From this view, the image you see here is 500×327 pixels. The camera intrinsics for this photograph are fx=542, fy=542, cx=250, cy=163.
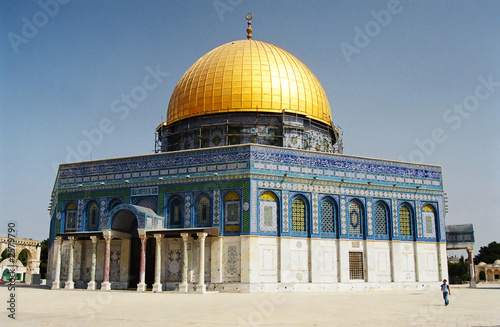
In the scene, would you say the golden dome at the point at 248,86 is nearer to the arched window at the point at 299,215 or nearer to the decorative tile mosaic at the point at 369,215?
the arched window at the point at 299,215

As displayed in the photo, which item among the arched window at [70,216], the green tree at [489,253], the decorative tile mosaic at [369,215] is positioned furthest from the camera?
the green tree at [489,253]

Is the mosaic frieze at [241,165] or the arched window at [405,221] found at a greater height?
the mosaic frieze at [241,165]

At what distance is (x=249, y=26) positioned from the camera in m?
33.8

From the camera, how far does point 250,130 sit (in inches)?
1112

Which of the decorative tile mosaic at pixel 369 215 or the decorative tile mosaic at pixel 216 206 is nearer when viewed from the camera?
the decorative tile mosaic at pixel 216 206

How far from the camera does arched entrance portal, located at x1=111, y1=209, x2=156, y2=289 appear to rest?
25.5 m

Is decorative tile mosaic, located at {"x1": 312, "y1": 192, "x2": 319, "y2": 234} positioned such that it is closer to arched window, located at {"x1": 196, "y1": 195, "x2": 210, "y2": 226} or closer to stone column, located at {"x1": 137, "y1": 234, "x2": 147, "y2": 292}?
arched window, located at {"x1": 196, "y1": 195, "x2": 210, "y2": 226}

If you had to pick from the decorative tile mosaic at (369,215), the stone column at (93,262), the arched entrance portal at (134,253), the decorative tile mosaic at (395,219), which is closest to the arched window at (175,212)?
the arched entrance portal at (134,253)

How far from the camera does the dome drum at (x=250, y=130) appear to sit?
2817 cm

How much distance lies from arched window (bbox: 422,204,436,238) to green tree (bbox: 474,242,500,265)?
4473cm

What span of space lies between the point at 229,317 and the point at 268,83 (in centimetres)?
1790

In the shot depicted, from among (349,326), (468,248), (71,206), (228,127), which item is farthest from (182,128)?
(349,326)

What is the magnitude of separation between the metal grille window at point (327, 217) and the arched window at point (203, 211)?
5.33 m

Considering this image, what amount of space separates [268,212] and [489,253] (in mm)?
55686
